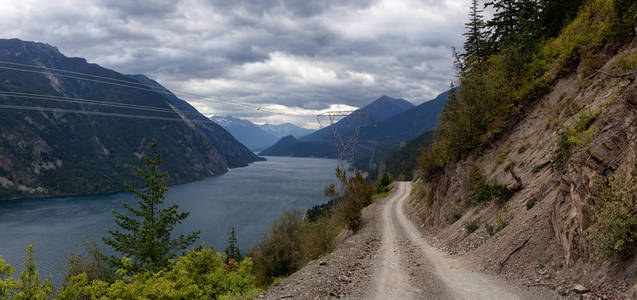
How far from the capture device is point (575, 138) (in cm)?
1149

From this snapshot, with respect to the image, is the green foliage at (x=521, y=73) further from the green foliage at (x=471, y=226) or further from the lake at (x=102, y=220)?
the lake at (x=102, y=220)

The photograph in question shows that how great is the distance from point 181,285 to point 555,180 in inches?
650

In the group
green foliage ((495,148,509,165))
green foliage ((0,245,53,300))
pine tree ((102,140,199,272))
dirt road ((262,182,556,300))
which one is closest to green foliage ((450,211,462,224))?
dirt road ((262,182,556,300))

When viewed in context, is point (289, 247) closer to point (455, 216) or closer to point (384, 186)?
point (455, 216)

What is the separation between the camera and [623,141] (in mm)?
9578

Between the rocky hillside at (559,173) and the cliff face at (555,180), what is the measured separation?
0.14ft


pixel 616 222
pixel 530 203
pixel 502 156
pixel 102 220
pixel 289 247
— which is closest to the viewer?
pixel 616 222

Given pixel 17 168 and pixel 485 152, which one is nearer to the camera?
pixel 485 152

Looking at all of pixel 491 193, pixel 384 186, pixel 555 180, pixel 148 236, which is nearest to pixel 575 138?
pixel 555 180

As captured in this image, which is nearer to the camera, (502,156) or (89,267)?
(502,156)

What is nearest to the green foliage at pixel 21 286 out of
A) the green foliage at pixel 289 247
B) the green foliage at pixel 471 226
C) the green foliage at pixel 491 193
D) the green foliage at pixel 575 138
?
the green foliage at pixel 289 247

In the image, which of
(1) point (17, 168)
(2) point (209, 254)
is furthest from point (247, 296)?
(1) point (17, 168)

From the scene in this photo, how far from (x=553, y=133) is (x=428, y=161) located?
46.4 ft

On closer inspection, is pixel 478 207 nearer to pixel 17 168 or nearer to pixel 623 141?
pixel 623 141
